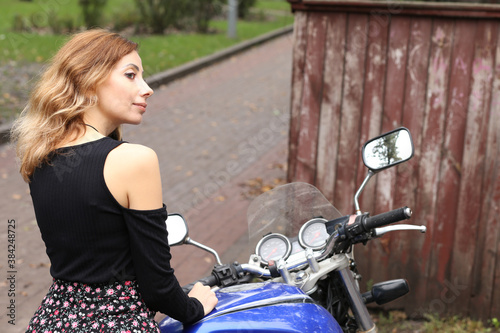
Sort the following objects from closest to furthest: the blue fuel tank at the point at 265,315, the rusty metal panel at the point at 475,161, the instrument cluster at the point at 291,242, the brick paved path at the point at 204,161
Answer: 1. the blue fuel tank at the point at 265,315
2. the instrument cluster at the point at 291,242
3. the rusty metal panel at the point at 475,161
4. the brick paved path at the point at 204,161

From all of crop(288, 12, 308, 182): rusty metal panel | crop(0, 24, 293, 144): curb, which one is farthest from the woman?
crop(0, 24, 293, 144): curb

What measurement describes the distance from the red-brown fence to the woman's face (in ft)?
8.02

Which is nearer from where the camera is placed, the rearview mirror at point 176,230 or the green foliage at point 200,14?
the rearview mirror at point 176,230

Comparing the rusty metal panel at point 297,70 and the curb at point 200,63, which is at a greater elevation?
the rusty metal panel at point 297,70

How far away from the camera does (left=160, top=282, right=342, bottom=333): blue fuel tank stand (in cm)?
177

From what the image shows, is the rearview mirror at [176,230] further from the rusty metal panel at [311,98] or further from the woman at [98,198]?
the rusty metal panel at [311,98]

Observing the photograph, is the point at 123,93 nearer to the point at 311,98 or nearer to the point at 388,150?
the point at 388,150

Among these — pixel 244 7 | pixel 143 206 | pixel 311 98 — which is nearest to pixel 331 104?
pixel 311 98

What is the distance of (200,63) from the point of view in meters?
13.5

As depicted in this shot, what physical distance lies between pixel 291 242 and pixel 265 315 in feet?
1.53

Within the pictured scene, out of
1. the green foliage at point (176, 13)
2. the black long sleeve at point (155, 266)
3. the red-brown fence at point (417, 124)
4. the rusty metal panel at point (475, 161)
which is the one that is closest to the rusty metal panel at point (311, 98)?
the red-brown fence at point (417, 124)

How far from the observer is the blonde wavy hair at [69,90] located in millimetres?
1792

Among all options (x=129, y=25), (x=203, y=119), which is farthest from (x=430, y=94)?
(x=129, y=25)

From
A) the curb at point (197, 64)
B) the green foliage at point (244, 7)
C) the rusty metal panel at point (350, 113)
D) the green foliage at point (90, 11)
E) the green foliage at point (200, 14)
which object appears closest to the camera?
the rusty metal panel at point (350, 113)
